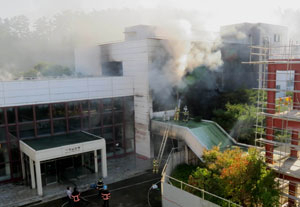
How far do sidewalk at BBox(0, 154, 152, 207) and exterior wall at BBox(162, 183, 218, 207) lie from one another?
445 cm

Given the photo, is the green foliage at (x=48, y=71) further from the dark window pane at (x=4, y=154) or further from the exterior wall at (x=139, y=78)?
the dark window pane at (x=4, y=154)

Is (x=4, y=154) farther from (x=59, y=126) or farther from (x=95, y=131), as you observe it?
(x=95, y=131)

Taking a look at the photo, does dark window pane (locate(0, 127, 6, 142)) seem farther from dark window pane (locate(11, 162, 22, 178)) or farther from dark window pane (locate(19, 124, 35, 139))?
dark window pane (locate(11, 162, 22, 178))

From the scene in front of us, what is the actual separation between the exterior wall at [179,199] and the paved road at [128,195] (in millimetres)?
911

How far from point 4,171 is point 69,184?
3.93 metres

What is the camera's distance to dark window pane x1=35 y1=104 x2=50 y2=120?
17.8 metres

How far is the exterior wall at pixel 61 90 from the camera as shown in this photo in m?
16.7

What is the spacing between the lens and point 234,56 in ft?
85.3

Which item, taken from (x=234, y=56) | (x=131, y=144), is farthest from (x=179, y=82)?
(x=234, y=56)

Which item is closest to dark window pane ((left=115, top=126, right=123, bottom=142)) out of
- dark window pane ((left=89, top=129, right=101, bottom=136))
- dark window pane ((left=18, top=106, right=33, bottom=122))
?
dark window pane ((left=89, top=129, right=101, bottom=136))

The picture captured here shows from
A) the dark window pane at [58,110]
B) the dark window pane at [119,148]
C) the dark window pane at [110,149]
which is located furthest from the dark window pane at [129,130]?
the dark window pane at [58,110]

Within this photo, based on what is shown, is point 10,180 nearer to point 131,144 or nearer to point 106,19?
point 131,144

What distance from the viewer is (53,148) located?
15.5 meters

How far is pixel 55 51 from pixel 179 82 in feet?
122
